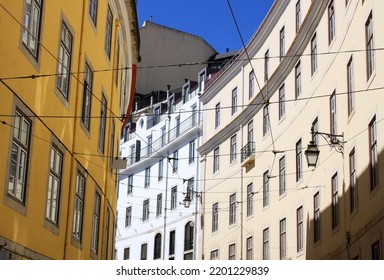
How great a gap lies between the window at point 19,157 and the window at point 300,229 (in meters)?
12.8

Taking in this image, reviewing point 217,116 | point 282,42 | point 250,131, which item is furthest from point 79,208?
point 217,116

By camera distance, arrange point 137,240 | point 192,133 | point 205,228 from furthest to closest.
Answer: point 137,240 < point 192,133 < point 205,228

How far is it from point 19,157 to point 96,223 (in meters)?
7.76

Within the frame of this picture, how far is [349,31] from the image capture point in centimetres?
1986

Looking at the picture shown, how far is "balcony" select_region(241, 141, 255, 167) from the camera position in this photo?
30.5 meters

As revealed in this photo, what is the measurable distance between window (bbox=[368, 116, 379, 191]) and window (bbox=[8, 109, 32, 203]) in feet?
24.6

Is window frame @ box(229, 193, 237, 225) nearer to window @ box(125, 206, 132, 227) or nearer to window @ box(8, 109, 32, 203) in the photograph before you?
window @ box(125, 206, 132, 227)

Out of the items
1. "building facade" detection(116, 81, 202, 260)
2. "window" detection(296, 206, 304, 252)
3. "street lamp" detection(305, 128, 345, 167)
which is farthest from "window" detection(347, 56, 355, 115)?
"building facade" detection(116, 81, 202, 260)

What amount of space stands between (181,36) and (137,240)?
1251 centimetres

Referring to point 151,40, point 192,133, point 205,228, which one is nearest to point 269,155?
point 205,228

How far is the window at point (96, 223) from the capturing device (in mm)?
19438

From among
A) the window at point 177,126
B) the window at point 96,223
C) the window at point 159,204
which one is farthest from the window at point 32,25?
the window at point 159,204

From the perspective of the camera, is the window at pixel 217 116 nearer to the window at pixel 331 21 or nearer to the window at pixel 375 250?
the window at pixel 331 21
